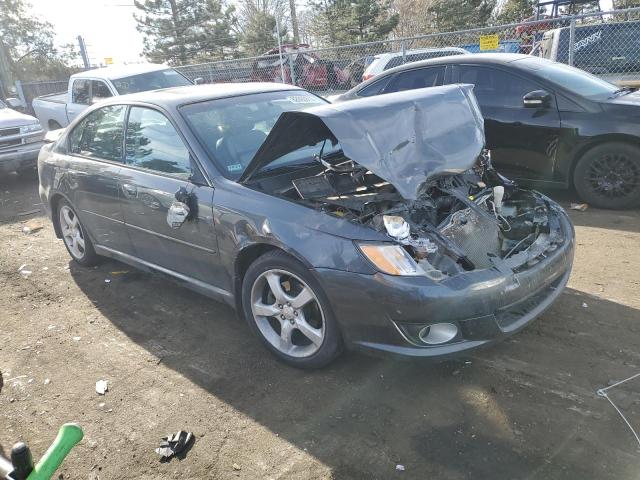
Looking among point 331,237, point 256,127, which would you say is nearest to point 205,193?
point 256,127

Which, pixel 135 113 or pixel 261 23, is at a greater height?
pixel 261 23

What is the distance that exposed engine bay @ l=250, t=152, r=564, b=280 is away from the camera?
2.93 m

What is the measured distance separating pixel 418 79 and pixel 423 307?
4815 mm

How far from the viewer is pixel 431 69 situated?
21.9 feet

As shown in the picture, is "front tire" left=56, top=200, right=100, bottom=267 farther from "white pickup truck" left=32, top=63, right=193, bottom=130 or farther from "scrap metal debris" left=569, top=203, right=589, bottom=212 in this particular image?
"scrap metal debris" left=569, top=203, right=589, bottom=212

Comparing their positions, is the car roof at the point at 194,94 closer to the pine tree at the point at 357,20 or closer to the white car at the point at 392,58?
the white car at the point at 392,58

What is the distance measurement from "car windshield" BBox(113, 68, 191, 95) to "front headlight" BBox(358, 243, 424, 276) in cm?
799

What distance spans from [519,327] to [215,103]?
264cm

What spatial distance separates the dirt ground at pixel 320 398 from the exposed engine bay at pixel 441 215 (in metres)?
0.63

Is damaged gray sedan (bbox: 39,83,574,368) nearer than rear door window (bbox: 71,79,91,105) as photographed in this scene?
Yes

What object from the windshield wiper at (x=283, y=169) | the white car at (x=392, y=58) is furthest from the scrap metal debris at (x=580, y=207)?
the white car at (x=392, y=58)

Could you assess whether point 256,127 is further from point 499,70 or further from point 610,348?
point 499,70

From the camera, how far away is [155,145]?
400cm

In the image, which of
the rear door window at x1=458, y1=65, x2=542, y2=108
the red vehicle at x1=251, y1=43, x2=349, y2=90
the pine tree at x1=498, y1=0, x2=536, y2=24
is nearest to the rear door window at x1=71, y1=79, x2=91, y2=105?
the red vehicle at x1=251, y1=43, x2=349, y2=90
